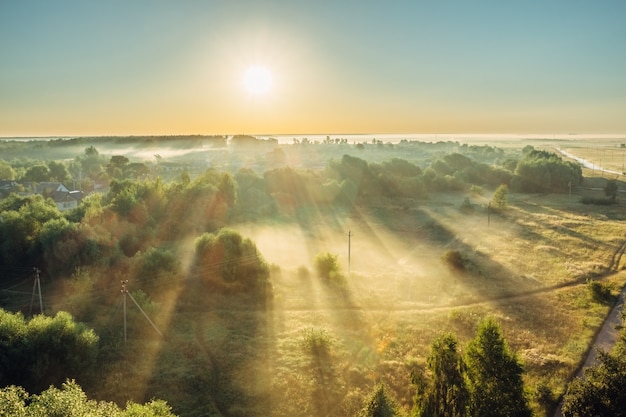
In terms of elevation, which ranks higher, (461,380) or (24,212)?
(24,212)

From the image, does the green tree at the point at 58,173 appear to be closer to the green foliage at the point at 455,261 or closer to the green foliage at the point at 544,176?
the green foliage at the point at 455,261

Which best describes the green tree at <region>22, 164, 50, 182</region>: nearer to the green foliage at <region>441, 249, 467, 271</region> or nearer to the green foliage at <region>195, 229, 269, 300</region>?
the green foliage at <region>195, 229, 269, 300</region>

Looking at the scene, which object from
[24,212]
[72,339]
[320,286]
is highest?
[24,212]

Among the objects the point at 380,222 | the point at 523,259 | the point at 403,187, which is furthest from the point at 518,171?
the point at 523,259

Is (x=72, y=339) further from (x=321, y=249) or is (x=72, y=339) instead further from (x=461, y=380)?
(x=321, y=249)

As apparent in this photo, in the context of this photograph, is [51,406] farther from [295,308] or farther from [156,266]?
[156,266]

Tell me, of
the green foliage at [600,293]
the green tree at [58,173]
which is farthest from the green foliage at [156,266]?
the green tree at [58,173]
